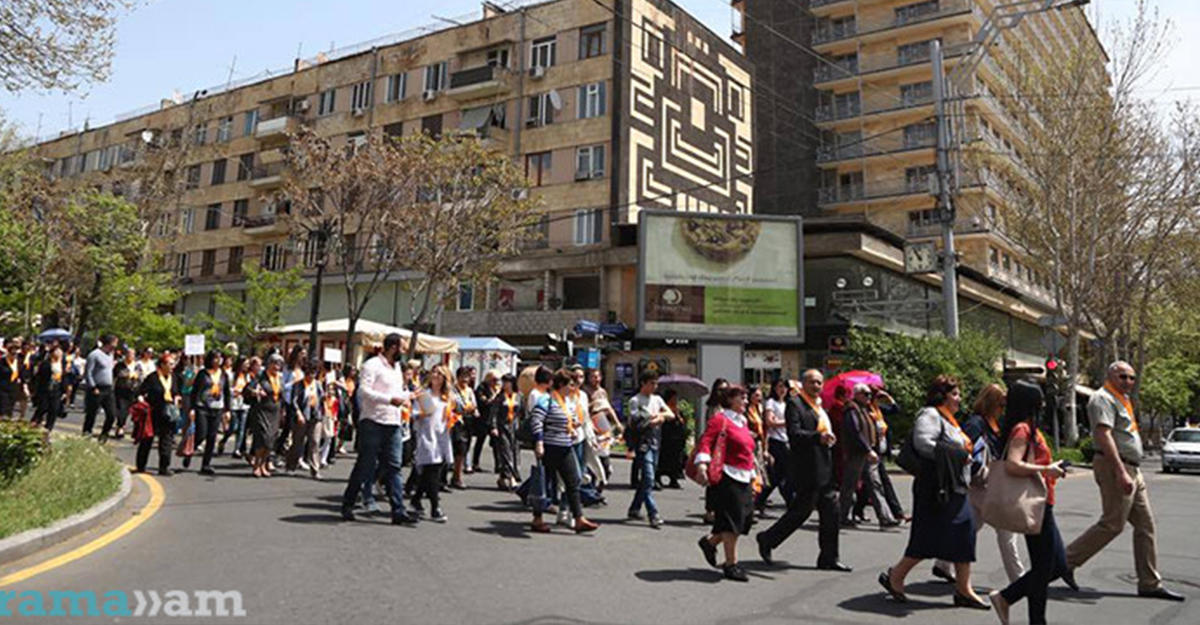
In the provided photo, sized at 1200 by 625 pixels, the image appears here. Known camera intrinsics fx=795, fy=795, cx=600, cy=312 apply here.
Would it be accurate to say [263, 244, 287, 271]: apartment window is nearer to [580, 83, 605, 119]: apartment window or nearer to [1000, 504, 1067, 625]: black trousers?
[580, 83, 605, 119]: apartment window

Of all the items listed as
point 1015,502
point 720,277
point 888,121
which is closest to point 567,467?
Result: point 1015,502

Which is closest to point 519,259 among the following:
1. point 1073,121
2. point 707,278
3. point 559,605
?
point 707,278

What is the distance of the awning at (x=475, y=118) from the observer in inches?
1496

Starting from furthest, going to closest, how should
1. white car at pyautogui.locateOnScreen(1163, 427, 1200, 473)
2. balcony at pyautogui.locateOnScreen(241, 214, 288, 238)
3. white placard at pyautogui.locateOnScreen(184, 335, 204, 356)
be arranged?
1. balcony at pyautogui.locateOnScreen(241, 214, 288, 238)
2. white car at pyautogui.locateOnScreen(1163, 427, 1200, 473)
3. white placard at pyautogui.locateOnScreen(184, 335, 204, 356)

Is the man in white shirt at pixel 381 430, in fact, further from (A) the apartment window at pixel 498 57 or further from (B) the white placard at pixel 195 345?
(A) the apartment window at pixel 498 57

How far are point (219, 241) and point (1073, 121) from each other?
43887mm

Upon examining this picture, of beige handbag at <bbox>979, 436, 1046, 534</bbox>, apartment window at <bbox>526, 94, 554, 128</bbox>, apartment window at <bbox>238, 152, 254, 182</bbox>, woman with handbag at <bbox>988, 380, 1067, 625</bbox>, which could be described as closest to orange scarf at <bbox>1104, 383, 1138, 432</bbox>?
woman with handbag at <bbox>988, 380, 1067, 625</bbox>

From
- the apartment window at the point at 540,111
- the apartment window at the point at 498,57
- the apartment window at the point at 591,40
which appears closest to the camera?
the apartment window at the point at 591,40

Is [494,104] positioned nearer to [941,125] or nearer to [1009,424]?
[941,125]

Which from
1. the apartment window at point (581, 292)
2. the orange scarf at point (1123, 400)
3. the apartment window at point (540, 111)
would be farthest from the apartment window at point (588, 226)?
the orange scarf at point (1123, 400)

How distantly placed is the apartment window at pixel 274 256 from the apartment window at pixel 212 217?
472 cm

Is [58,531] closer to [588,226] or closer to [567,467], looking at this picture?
[567,467]

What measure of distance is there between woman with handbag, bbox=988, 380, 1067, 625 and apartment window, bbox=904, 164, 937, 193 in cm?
4167

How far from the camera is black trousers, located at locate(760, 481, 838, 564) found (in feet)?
22.9
